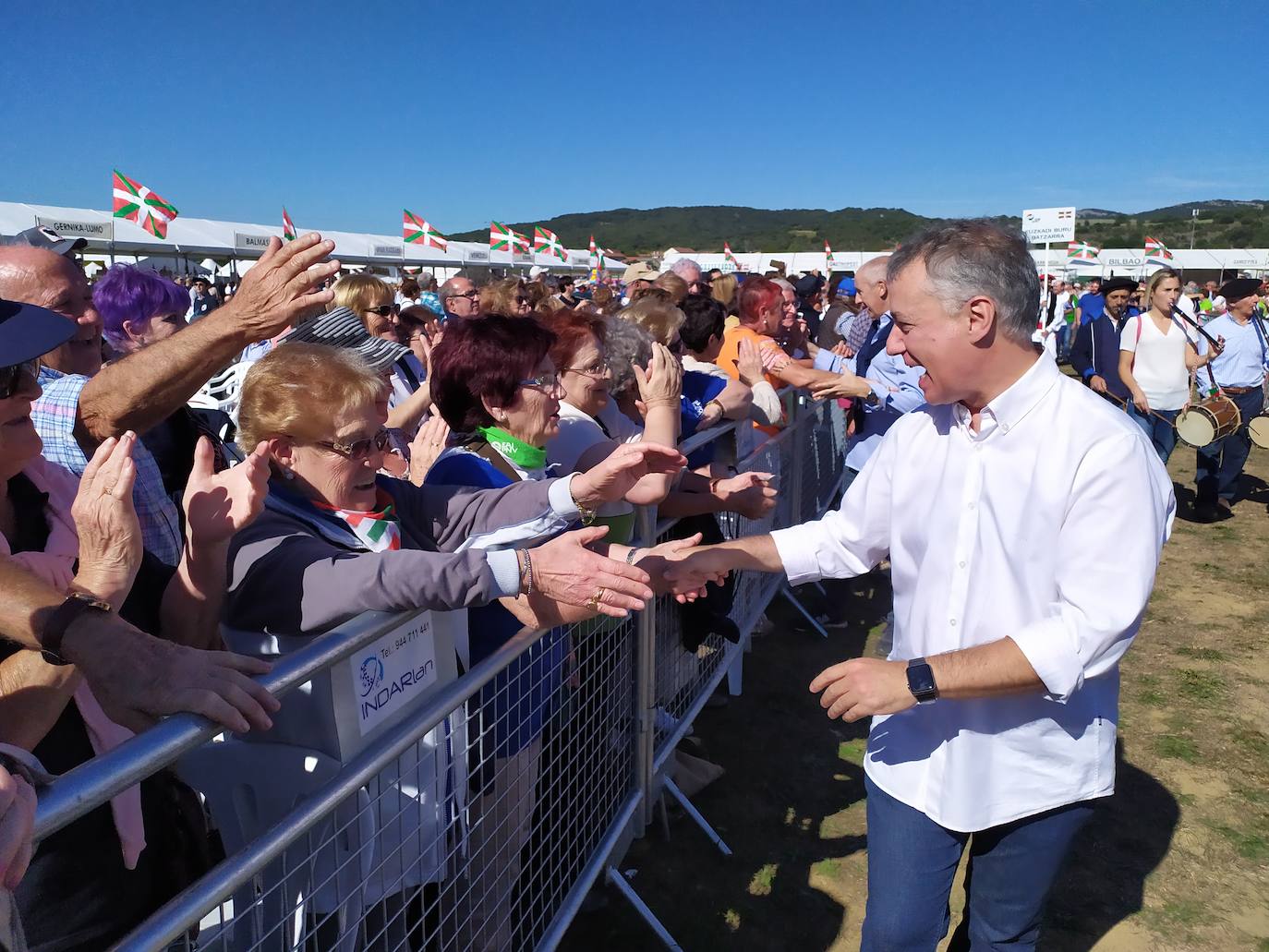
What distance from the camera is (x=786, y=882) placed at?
329cm

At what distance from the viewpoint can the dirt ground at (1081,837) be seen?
10.1 feet

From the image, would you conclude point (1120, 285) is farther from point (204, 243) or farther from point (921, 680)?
point (204, 243)

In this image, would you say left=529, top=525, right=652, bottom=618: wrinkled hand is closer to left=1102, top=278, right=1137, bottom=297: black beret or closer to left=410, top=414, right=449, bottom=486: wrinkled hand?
left=410, top=414, right=449, bottom=486: wrinkled hand

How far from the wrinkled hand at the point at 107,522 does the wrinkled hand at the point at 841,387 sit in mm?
3599

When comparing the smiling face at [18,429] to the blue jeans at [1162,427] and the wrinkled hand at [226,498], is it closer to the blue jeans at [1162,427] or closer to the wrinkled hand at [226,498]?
the wrinkled hand at [226,498]

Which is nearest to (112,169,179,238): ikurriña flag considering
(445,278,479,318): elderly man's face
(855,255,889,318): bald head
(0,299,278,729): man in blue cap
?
(445,278,479,318): elderly man's face

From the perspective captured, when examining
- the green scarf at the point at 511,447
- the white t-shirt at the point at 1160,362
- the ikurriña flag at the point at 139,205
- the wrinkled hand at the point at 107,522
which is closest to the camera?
the wrinkled hand at the point at 107,522

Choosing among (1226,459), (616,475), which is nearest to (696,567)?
(616,475)

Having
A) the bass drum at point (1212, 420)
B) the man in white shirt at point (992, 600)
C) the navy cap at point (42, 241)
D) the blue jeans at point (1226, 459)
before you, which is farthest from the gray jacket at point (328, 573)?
the blue jeans at point (1226, 459)

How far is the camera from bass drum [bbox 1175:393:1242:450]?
7.31m

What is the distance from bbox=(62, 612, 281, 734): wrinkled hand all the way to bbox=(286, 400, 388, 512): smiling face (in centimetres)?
64

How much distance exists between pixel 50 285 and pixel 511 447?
4.70ft

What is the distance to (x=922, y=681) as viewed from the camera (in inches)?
72.4

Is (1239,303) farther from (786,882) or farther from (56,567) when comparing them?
(56,567)
